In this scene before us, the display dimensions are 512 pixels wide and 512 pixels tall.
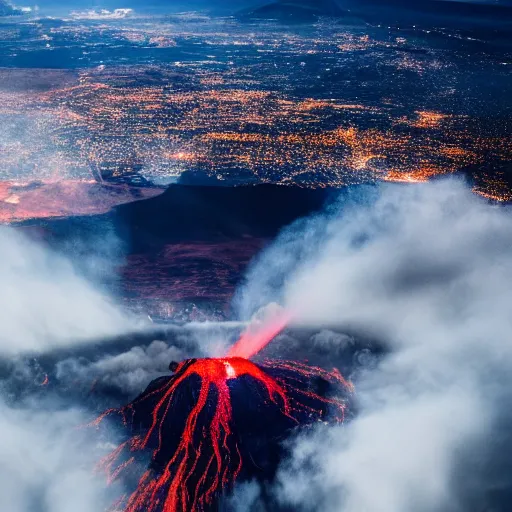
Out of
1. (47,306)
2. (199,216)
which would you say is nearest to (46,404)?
(47,306)

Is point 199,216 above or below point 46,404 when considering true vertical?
above

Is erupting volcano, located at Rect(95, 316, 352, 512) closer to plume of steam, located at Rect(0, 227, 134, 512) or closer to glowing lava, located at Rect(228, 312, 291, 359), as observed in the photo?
plume of steam, located at Rect(0, 227, 134, 512)

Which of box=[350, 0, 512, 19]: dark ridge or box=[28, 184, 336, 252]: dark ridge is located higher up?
box=[350, 0, 512, 19]: dark ridge

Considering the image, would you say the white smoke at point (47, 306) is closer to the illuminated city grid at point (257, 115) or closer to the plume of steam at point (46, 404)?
the plume of steam at point (46, 404)

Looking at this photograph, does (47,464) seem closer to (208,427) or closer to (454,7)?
(208,427)

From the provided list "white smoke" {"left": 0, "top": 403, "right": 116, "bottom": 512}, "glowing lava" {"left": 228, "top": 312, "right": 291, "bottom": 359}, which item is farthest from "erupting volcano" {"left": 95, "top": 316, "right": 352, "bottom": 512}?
"glowing lava" {"left": 228, "top": 312, "right": 291, "bottom": 359}

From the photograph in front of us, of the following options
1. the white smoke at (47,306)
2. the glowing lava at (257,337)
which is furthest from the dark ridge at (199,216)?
the glowing lava at (257,337)
